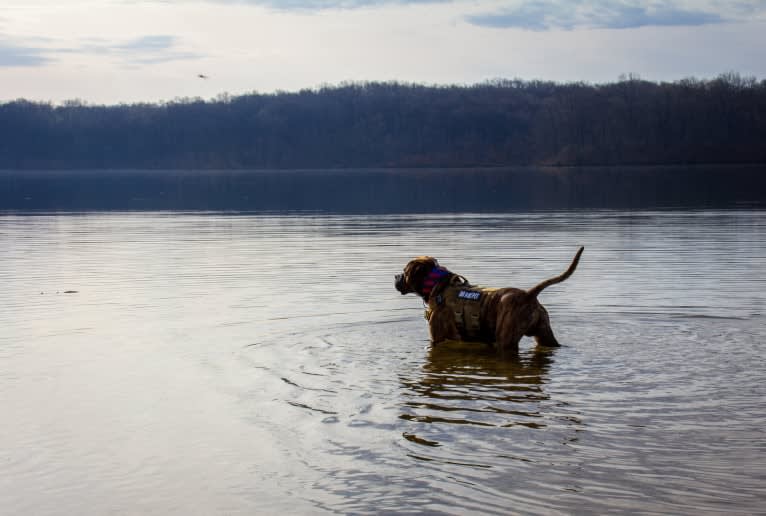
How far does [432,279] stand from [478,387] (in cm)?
227

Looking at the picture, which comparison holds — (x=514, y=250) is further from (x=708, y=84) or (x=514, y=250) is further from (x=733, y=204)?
(x=708, y=84)

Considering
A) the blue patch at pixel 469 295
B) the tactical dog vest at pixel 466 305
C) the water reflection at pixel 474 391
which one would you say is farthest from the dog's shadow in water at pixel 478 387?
the blue patch at pixel 469 295

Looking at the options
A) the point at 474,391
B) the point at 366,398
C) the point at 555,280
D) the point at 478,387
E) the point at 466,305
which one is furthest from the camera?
the point at 466,305

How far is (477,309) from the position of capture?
1084 centimetres

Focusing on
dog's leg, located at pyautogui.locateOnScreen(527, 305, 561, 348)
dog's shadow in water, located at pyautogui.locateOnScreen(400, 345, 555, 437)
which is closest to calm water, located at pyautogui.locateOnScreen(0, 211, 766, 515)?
dog's shadow in water, located at pyautogui.locateOnScreen(400, 345, 555, 437)

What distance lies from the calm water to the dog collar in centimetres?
66

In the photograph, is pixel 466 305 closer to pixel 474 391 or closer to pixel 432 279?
pixel 432 279

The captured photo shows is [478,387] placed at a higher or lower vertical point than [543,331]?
lower

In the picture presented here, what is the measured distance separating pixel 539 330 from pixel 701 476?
441 centimetres

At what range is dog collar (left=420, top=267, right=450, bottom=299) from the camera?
1127cm

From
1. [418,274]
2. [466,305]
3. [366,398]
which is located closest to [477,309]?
[466,305]

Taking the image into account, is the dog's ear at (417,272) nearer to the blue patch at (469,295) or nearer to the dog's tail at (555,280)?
the blue patch at (469,295)

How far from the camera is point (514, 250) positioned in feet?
73.9

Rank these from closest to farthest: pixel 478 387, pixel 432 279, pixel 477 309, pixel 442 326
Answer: pixel 478 387 → pixel 477 309 → pixel 442 326 → pixel 432 279
